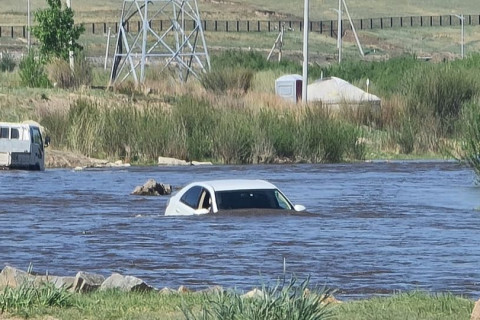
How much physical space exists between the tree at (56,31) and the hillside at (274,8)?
77.9 meters

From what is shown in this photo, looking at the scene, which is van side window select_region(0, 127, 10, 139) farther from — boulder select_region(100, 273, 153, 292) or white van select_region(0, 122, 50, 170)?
boulder select_region(100, 273, 153, 292)

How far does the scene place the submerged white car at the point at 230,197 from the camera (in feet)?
90.9

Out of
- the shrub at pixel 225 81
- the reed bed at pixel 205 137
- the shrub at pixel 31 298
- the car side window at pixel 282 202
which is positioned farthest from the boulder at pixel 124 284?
the shrub at pixel 225 81

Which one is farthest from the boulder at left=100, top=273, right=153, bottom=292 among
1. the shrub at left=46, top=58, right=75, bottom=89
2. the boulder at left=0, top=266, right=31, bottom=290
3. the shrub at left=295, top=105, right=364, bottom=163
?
the shrub at left=46, top=58, right=75, bottom=89

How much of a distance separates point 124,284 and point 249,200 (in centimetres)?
1219

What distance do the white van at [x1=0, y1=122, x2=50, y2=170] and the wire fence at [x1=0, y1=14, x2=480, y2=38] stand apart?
3184 inches

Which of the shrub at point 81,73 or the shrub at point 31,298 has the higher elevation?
the shrub at point 81,73

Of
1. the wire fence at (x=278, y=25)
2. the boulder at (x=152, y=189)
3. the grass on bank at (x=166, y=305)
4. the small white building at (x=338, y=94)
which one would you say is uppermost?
the wire fence at (x=278, y=25)

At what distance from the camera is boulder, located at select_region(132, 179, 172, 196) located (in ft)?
122

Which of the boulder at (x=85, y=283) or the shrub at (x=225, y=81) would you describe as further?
the shrub at (x=225, y=81)

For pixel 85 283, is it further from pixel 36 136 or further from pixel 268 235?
pixel 36 136

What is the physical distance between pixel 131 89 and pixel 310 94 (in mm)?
9028

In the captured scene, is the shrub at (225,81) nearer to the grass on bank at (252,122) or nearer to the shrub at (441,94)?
the grass on bank at (252,122)

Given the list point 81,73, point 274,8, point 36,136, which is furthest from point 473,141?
point 274,8
